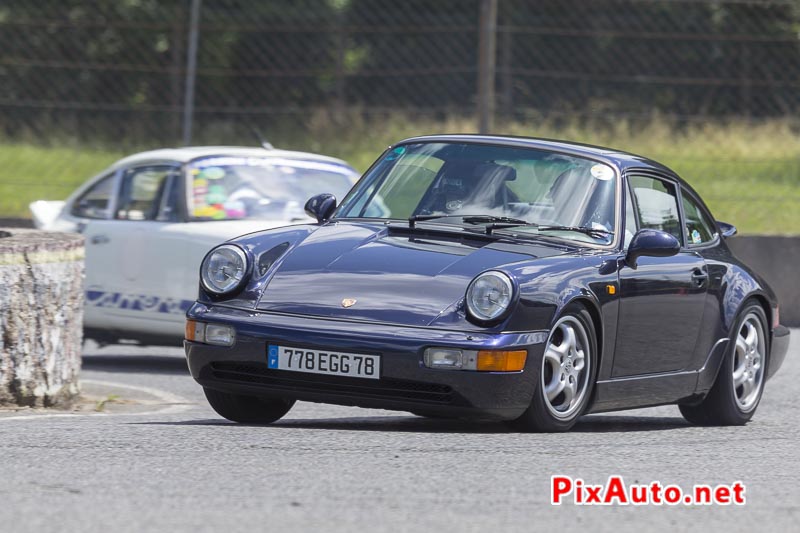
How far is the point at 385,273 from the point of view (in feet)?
23.0

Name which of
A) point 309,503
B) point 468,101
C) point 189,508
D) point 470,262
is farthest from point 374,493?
point 468,101

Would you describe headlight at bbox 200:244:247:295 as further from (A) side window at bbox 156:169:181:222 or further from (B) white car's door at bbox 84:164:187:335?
(A) side window at bbox 156:169:181:222

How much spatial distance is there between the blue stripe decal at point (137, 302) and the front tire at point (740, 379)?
3769mm

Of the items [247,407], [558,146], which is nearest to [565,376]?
[558,146]

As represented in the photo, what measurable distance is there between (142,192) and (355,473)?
6.25m

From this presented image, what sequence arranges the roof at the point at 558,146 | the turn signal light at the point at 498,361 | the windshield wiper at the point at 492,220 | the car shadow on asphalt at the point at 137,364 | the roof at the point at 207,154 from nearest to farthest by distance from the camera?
the turn signal light at the point at 498,361, the windshield wiper at the point at 492,220, the roof at the point at 558,146, the car shadow on asphalt at the point at 137,364, the roof at the point at 207,154

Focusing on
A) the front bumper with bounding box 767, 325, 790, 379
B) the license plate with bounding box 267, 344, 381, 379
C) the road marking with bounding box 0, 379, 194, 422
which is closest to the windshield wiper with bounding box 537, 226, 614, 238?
the license plate with bounding box 267, 344, 381, 379

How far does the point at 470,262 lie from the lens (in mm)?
7000

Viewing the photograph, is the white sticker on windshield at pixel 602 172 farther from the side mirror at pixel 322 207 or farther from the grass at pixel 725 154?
the grass at pixel 725 154

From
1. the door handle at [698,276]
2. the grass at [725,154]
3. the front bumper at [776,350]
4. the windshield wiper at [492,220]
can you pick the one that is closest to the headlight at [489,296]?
the windshield wiper at [492,220]

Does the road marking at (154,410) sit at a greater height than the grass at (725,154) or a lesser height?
lesser

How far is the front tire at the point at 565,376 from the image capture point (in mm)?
6957

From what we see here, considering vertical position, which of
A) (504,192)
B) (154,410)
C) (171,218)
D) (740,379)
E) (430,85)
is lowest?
(154,410)

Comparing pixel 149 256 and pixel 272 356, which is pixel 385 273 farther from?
pixel 149 256
